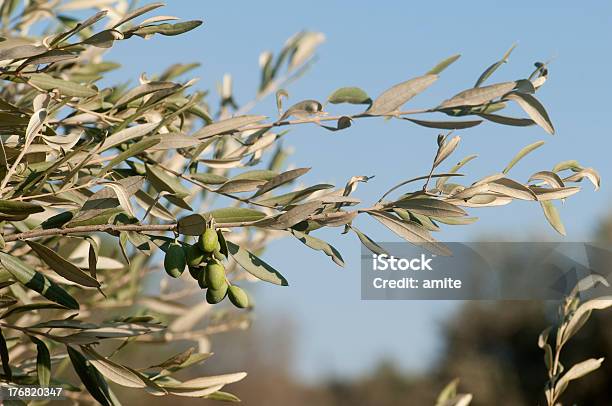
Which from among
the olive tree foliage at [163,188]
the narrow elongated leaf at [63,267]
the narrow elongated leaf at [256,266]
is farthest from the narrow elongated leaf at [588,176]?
the narrow elongated leaf at [63,267]

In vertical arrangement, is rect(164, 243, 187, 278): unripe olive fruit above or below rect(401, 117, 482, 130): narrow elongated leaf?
below

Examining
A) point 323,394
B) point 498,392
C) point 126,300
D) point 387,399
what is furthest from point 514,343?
point 126,300

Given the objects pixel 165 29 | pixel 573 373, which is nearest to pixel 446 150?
pixel 165 29

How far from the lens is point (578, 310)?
134 cm

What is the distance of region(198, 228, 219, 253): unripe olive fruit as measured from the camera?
96 centimetres

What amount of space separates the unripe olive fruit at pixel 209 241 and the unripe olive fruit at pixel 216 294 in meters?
0.05

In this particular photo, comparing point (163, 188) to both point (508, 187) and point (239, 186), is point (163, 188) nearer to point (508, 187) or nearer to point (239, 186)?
point (239, 186)

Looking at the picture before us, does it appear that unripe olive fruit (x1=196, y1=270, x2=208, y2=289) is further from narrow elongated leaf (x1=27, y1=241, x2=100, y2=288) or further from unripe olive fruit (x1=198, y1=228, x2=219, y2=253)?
narrow elongated leaf (x1=27, y1=241, x2=100, y2=288)

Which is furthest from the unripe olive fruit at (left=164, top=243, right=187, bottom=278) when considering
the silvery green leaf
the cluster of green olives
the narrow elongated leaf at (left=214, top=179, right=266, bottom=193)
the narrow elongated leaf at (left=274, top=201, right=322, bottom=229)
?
the silvery green leaf

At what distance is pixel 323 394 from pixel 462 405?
26104 millimetres

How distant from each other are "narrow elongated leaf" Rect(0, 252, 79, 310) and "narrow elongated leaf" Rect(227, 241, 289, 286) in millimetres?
227

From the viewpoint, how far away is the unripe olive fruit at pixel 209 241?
96 cm

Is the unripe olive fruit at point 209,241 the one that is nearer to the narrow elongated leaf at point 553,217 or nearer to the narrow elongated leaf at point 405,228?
the narrow elongated leaf at point 405,228

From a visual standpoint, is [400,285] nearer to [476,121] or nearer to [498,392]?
[476,121]
